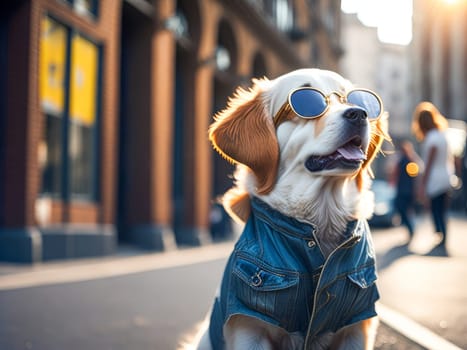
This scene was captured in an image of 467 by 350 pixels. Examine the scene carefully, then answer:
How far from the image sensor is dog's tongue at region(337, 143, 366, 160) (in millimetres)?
2447

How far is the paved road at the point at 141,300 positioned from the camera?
404 cm

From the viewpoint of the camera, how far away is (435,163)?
8695mm

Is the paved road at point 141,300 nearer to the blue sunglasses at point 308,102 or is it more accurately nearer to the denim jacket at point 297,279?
the denim jacket at point 297,279

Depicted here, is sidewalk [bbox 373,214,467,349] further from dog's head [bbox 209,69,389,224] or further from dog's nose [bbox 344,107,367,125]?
dog's nose [bbox 344,107,367,125]

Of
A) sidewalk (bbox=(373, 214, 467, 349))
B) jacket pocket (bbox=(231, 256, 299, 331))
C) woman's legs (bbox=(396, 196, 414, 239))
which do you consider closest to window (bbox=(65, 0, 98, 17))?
woman's legs (bbox=(396, 196, 414, 239))

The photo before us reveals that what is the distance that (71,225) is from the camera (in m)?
10.0

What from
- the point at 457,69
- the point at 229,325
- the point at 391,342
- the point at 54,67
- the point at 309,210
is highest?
the point at 457,69

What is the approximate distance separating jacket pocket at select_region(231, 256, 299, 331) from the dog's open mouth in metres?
0.47

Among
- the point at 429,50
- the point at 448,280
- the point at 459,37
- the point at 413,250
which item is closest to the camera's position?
the point at 448,280

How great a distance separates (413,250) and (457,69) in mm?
32595

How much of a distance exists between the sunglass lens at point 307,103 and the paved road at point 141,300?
1826mm

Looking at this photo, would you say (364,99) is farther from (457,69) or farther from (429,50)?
(429,50)

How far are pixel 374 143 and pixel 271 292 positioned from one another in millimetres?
894

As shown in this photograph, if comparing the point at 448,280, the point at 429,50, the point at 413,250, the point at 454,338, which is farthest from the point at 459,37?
the point at 454,338
